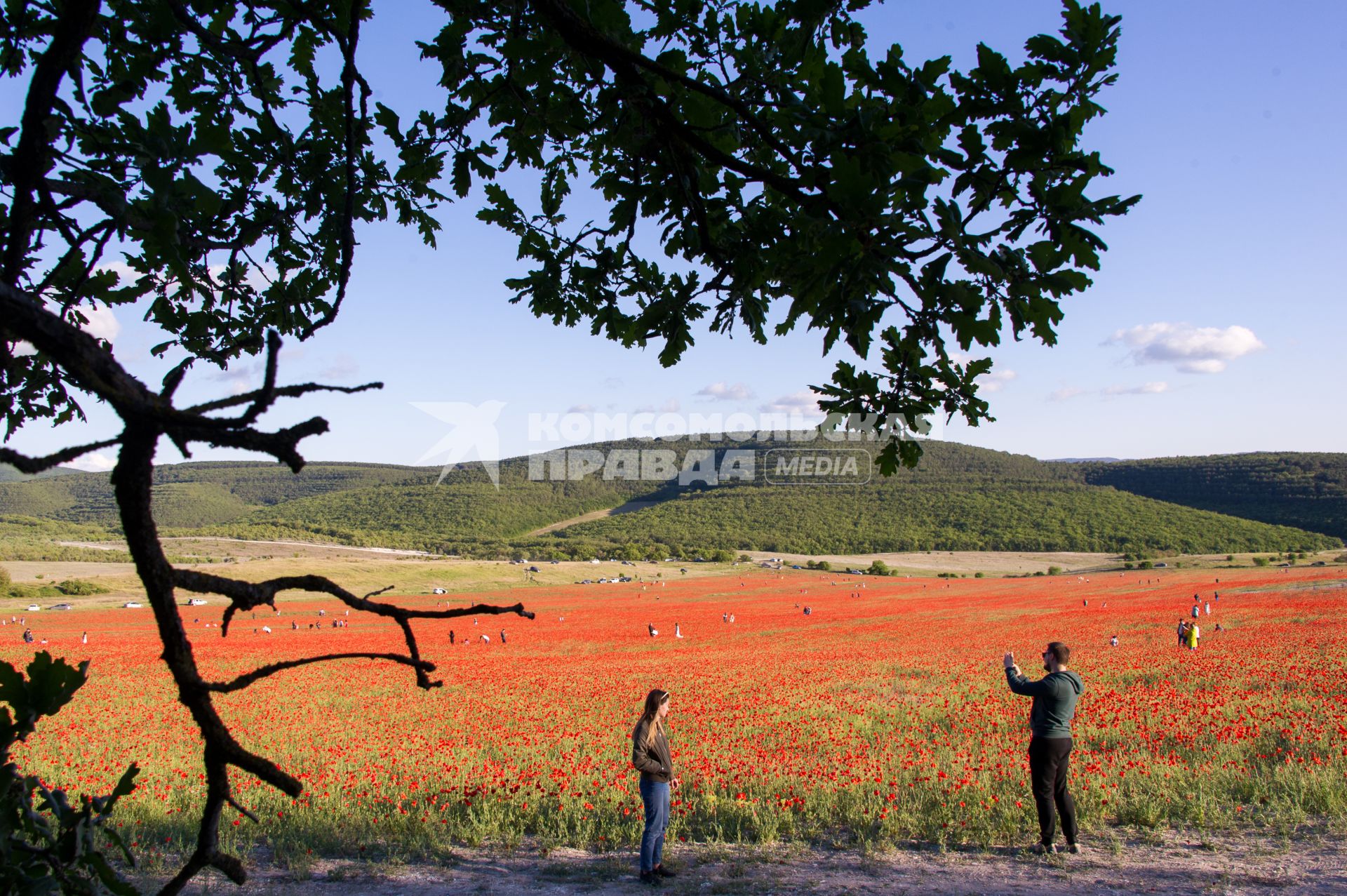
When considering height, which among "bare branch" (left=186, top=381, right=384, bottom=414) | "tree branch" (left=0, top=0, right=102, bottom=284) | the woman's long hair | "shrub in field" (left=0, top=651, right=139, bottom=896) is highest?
"tree branch" (left=0, top=0, right=102, bottom=284)

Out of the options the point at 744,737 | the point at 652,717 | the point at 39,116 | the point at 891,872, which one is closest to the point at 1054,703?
the point at 891,872

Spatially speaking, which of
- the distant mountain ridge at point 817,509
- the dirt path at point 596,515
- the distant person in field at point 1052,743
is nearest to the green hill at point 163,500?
the distant mountain ridge at point 817,509

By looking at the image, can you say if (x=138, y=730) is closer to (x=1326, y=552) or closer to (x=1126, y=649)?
(x=1126, y=649)

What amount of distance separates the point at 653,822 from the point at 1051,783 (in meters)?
3.26

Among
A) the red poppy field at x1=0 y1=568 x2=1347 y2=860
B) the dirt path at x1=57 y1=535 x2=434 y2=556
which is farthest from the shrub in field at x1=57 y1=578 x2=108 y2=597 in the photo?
the dirt path at x1=57 y1=535 x2=434 y2=556

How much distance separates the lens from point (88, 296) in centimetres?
291

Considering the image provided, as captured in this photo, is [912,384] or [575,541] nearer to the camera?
[912,384]

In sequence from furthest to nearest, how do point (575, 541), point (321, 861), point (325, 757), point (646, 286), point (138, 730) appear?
point (575, 541)
point (138, 730)
point (325, 757)
point (321, 861)
point (646, 286)

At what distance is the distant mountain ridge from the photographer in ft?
368

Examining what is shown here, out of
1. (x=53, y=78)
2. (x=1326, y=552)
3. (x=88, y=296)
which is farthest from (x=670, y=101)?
(x=1326, y=552)

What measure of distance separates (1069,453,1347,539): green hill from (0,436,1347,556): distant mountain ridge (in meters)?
0.38

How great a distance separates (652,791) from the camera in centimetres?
625

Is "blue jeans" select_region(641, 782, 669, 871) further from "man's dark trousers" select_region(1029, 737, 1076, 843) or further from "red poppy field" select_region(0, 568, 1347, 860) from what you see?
"man's dark trousers" select_region(1029, 737, 1076, 843)

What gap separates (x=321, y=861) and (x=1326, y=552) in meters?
110
